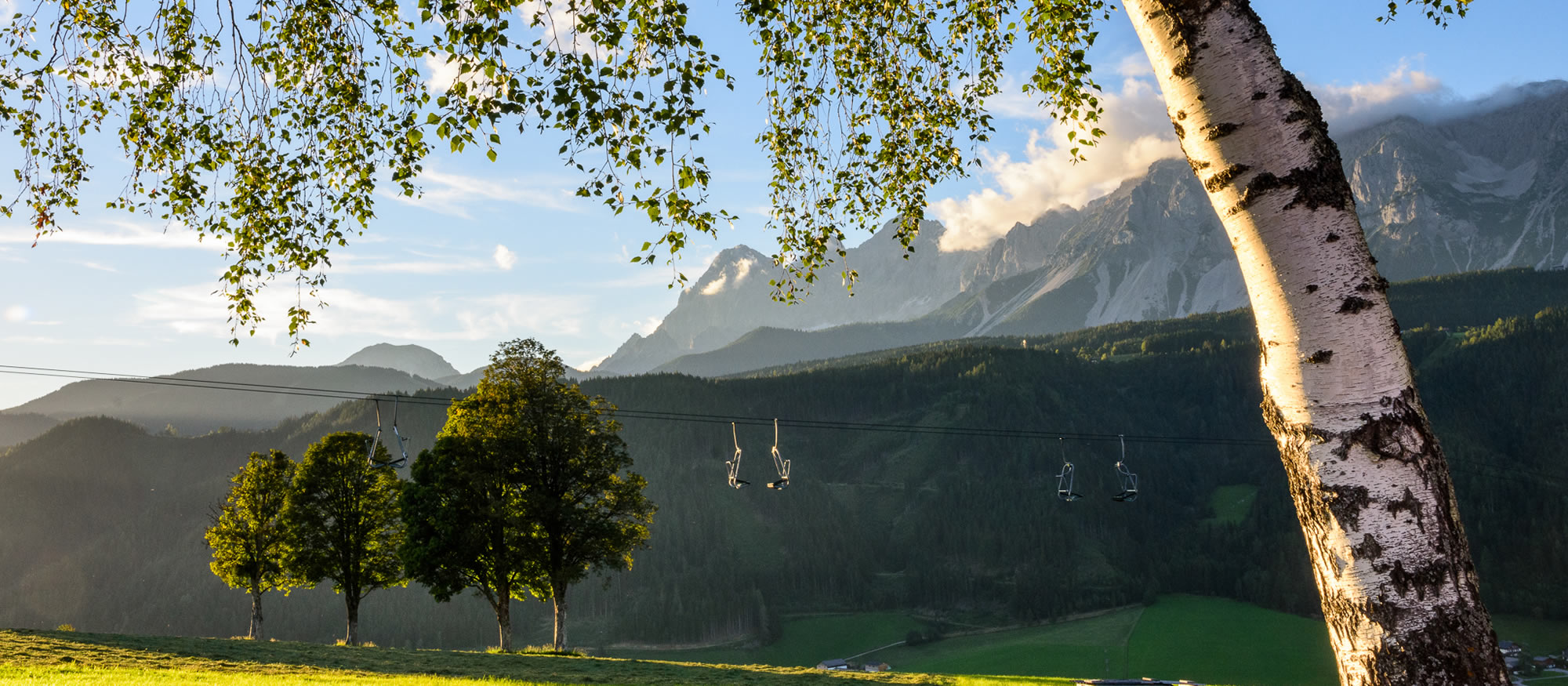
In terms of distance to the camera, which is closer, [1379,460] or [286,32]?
[1379,460]

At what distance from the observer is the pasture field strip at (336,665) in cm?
1758

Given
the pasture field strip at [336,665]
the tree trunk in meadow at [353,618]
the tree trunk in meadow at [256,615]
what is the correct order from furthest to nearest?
the tree trunk in meadow at [256,615], the tree trunk in meadow at [353,618], the pasture field strip at [336,665]

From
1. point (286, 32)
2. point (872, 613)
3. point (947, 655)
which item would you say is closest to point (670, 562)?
point (872, 613)

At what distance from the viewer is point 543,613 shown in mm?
186000

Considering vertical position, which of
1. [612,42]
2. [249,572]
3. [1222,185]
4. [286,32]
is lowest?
[249,572]

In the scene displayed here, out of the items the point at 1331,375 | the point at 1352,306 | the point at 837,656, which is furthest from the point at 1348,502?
the point at 837,656

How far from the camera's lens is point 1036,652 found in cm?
11669

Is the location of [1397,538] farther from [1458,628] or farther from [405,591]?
[405,591]

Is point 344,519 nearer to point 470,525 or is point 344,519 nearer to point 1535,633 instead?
point 470,525

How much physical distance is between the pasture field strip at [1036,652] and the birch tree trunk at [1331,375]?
97.1 metres

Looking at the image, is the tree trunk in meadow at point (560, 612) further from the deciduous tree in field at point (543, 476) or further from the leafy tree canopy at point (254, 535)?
the leafy tree canopy at point (254, 535)

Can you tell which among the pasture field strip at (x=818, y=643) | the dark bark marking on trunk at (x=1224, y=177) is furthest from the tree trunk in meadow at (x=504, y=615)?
the pasture field strip at (x=818, y=643)

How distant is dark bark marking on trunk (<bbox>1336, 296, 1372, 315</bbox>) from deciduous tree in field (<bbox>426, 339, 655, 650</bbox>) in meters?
27.9

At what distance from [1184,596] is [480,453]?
162138 mm
